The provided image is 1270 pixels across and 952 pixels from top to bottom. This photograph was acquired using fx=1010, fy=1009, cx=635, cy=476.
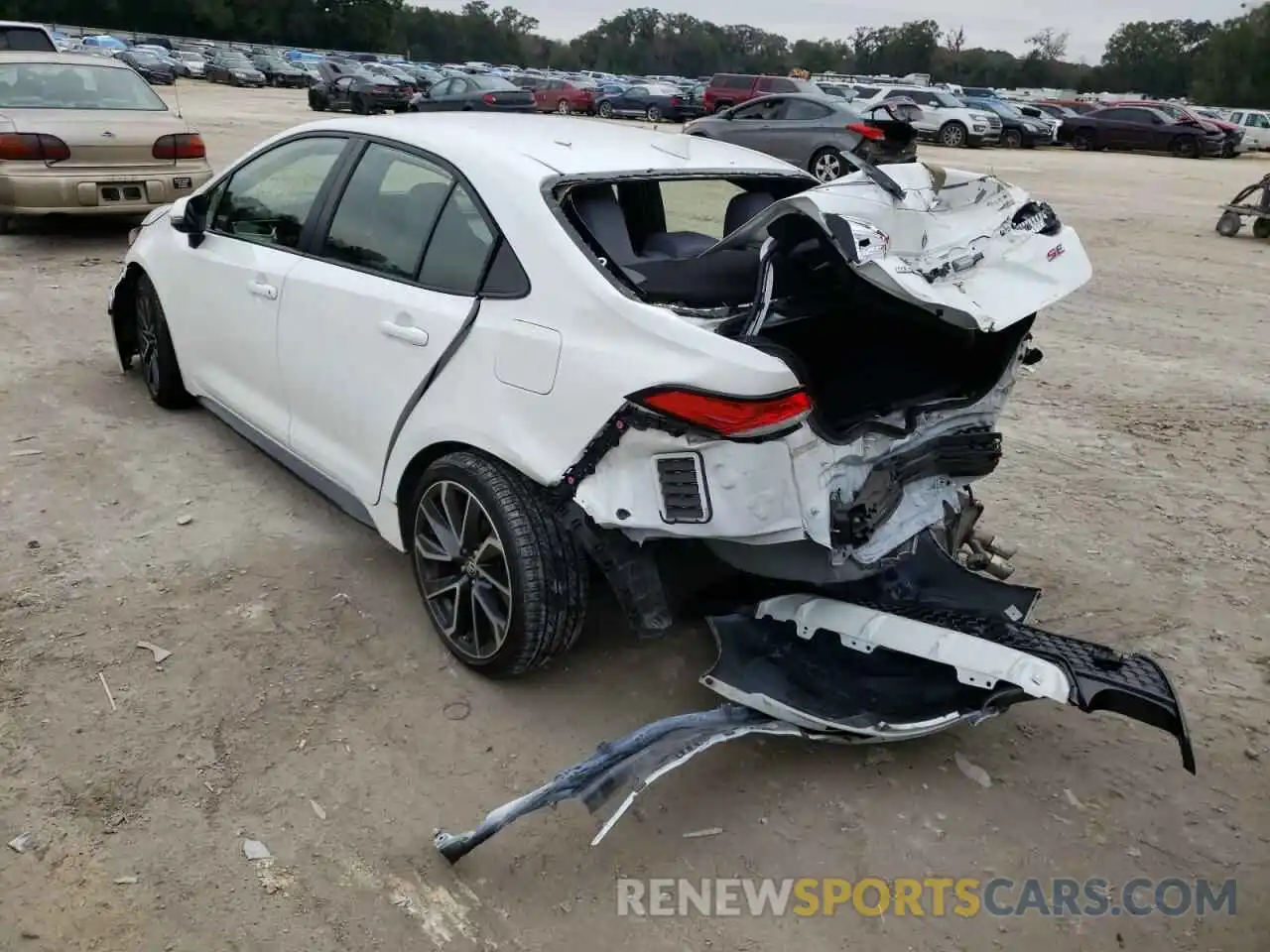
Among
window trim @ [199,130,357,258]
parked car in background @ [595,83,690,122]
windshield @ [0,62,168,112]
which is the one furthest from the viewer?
parked car in background @ [595,83,690,122]

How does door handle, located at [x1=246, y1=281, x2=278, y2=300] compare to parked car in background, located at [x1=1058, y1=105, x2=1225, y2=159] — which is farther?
parked car in background, located at [x1=1058, y1=105, x2=1225, y2=159]

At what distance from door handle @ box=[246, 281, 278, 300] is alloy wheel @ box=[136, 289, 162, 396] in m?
1.26

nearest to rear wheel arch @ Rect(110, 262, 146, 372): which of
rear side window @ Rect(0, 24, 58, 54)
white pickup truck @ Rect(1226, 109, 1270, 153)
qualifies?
rear side window @ Rect(0, 24, 58, 54)

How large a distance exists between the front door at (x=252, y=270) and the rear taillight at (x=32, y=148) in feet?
16.2

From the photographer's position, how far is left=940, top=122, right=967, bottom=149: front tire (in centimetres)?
2826

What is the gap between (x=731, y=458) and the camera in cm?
260

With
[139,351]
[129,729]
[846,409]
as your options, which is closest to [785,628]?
[846,409]

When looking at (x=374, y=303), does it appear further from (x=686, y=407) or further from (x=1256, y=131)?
(x=1256, y=131)

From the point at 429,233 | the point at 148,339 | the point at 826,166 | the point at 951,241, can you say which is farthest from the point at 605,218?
the point at 826,166

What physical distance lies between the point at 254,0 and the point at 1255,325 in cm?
8369

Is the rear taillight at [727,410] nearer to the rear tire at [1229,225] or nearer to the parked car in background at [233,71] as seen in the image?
the rear tire at [1229,225]

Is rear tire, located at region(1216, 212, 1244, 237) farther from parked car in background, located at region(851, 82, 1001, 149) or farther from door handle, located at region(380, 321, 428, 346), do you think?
parked car in background, located at region(851, 82, 1001, 149)

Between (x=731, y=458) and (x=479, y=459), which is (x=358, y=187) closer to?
(x=479, y=459)

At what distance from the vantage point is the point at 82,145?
8477 millimetres
